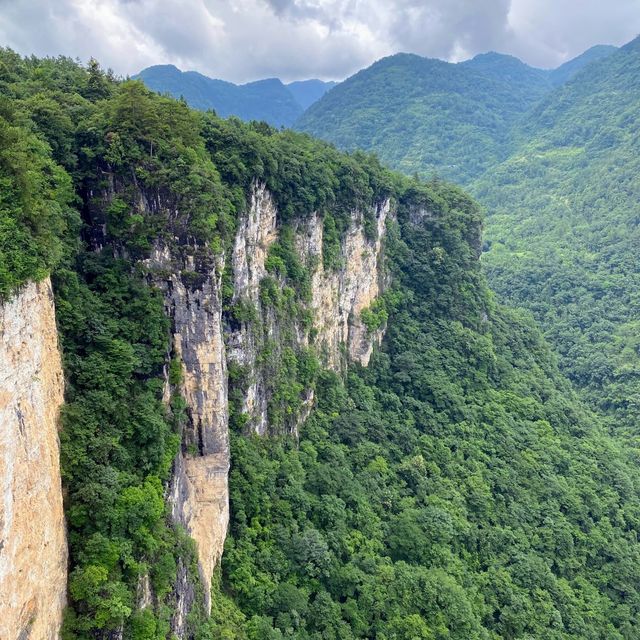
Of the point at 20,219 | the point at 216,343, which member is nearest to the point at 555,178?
the point at 216,343

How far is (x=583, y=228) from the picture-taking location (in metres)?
82.4

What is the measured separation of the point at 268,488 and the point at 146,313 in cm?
1132

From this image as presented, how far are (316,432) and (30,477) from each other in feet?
66.5

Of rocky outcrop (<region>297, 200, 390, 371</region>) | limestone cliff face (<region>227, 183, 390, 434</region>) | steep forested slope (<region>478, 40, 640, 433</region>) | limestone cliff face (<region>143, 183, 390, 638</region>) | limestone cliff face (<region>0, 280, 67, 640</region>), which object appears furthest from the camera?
steep forested slope (<region>478, 40, 640, 433</region>)


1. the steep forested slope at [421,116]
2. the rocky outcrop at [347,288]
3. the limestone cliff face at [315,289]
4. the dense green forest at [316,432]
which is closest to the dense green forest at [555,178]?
the steep forested slope at [421,116]

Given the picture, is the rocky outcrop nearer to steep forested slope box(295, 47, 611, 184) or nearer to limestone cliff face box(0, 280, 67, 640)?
limestone cliff face box(0, 280, 67, 640)

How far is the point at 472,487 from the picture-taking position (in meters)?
32.3

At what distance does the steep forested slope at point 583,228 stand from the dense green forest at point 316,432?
15.9 meters

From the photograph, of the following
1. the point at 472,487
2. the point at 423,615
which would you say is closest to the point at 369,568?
the point at 423,615

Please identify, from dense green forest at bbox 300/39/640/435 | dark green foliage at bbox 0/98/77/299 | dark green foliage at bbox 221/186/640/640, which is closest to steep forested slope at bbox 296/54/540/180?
dense green forest at bbox 300/39/640/435

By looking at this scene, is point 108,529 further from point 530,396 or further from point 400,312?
point 530,396

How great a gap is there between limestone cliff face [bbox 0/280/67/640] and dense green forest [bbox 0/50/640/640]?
829 mm

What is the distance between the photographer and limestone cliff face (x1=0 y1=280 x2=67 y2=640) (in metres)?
11.4

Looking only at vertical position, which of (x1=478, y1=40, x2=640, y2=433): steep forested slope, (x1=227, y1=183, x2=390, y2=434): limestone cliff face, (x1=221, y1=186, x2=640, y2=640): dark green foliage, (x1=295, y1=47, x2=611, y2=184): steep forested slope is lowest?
(x1=221, y1=186, x2=640, y2=640): dark green foliage
